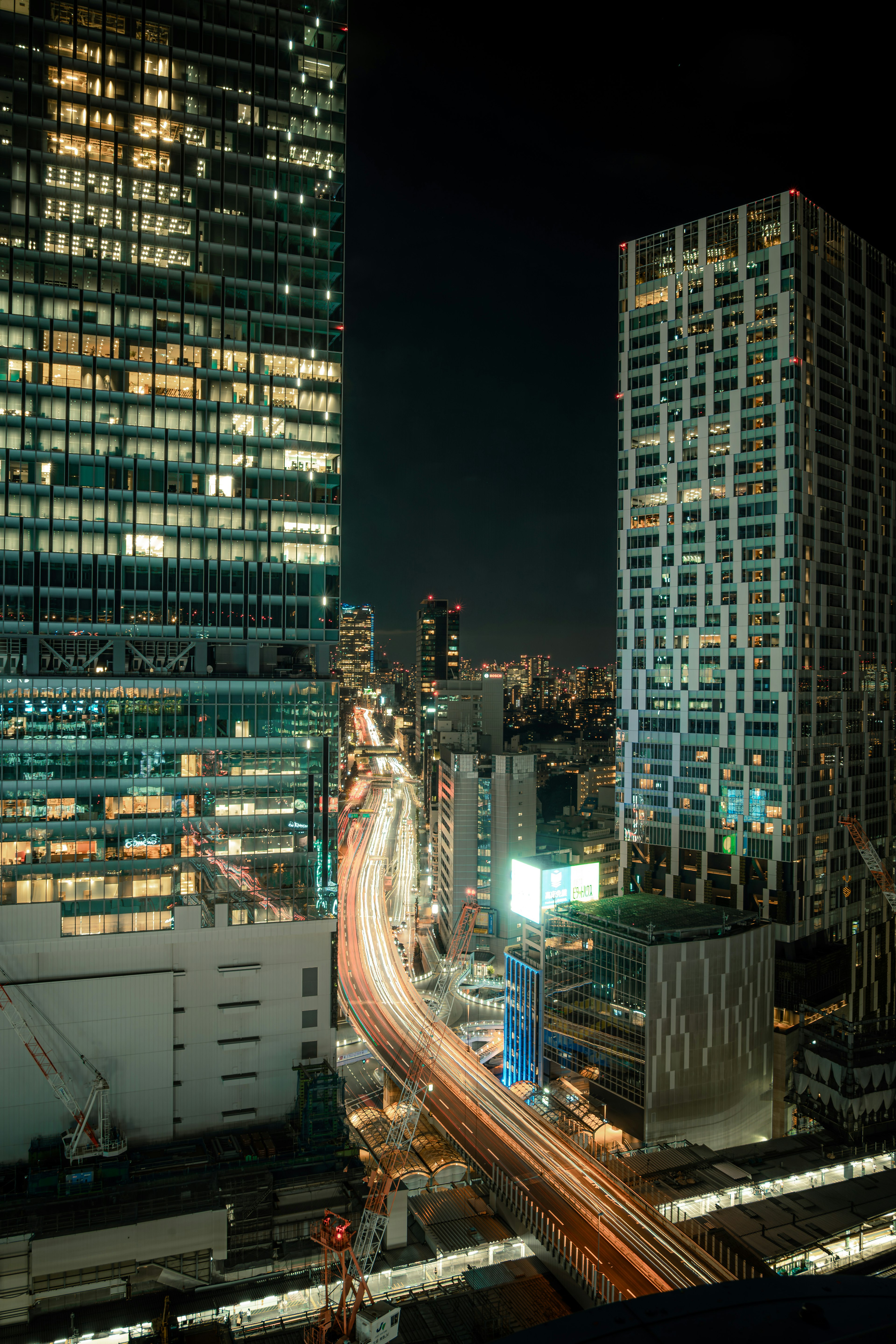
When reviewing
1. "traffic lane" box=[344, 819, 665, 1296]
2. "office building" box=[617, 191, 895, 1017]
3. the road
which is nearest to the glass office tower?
"traffic lane" box=[344, 819, 665, 1296]

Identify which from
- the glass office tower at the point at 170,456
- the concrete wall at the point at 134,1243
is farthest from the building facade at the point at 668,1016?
the concrete wall at the point at 134,1243

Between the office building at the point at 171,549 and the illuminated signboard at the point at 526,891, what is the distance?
834 inches

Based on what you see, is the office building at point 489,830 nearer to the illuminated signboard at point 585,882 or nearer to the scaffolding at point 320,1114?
the illuminated signboard at point 585,882

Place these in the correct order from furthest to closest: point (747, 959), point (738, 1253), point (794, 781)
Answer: point (794, 781)
point (747, 959)
point (738, 1253)

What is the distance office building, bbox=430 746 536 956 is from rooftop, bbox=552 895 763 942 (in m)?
39.1

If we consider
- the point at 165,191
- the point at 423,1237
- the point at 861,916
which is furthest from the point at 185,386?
the point at 861,916

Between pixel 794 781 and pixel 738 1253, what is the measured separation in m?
52.6

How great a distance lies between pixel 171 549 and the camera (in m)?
58.6

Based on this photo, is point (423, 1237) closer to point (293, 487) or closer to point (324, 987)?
point (324, 987)

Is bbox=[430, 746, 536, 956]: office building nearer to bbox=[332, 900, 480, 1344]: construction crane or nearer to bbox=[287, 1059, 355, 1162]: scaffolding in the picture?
bbox=[332, 900, 480, 1344]: construction crane

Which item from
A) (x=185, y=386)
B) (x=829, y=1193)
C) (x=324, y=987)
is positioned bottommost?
(x=829, y=1193)

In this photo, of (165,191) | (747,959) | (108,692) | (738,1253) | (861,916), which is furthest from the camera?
(861,916)

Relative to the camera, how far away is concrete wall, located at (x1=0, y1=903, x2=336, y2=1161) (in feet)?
168

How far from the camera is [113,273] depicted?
189 feet
